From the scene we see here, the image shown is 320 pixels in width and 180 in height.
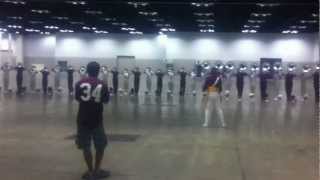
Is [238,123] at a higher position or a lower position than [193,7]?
lower

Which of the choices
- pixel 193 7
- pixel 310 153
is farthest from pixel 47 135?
pixel 193 7

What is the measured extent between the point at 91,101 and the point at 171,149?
13.8ft

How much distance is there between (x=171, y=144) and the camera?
15453 millimetres

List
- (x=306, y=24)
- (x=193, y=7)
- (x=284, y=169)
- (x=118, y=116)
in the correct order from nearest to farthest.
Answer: (x=284, y=169)
(x=118, y=116)
(x=193, y=7)
(x=306, y=24)

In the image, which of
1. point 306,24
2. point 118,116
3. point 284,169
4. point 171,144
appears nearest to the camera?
point 284,169

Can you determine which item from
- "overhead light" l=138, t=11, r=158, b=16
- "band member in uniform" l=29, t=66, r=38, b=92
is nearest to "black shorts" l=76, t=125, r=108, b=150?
"overhead light" l=138, t=11, r=158, b=16

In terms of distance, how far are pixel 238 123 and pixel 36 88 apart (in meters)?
25.1

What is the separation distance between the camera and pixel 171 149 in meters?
14.5

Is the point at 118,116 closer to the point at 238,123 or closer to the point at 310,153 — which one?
the point at 238,123

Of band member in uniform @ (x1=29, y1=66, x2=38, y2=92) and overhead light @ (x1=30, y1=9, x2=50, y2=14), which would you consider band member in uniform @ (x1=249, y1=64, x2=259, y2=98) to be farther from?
band member in uniform @ (x1=29, y1=66, x2=38, y2=92)

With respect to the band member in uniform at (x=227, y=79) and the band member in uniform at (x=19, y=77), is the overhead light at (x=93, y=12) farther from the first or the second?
the band member in uniform at (x=227, y=79)

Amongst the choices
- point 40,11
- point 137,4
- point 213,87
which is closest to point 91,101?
point 213,87

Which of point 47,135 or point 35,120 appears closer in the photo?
point 47,135

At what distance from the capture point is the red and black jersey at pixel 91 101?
10625 mm
